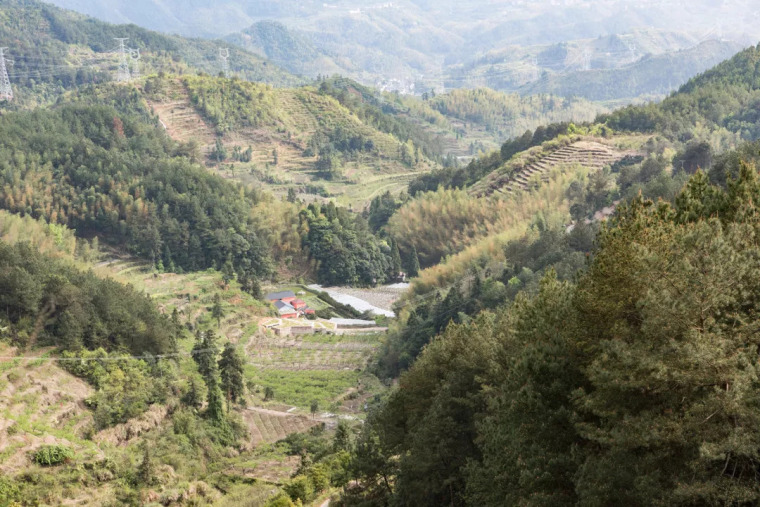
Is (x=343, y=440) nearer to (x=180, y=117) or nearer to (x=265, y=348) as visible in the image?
(x=265, y=348)

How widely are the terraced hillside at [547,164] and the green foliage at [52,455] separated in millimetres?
45073

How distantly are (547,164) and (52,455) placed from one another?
49827 mm

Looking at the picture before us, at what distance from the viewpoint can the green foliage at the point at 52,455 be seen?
76.7ft

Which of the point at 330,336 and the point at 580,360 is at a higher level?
the point at 580,360

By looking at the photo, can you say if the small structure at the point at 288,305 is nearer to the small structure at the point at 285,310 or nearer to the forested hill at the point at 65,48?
the small structure at the point at 285,310

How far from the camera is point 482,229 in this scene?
60.3 metres

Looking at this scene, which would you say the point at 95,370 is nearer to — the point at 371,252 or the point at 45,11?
the point at 371,252

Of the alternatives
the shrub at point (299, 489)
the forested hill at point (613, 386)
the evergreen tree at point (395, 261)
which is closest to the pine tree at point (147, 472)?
the shrub at point (299, 489)

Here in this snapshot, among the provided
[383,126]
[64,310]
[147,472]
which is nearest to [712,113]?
[64,310]

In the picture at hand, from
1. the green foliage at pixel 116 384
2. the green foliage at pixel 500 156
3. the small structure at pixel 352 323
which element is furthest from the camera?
the green foliage at pixel 500 156

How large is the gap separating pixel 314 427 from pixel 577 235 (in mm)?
16963

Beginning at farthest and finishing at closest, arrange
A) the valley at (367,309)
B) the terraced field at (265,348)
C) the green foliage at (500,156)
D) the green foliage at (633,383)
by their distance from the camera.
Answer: the green foliage at (500,156) → the terraced field at (265,348) → the valley at (367,309) → the green foliage at (633,383)

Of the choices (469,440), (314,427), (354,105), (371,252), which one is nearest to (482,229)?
(371,252)

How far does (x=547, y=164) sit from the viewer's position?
65.0 metres
